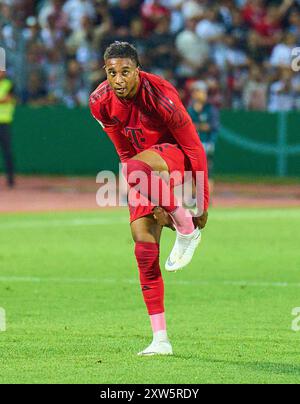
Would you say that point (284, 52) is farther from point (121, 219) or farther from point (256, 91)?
point (121, 219)

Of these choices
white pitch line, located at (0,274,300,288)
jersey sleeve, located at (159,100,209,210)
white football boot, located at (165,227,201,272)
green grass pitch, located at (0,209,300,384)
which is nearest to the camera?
green grass pitch, located at (0,209,300,384)

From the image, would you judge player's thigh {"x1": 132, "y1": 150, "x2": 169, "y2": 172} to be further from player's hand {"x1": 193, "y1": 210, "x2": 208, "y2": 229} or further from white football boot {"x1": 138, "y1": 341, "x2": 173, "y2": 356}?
white football boot {"x1": 138, "y1": 341, "x2": 173, "y2": 356}

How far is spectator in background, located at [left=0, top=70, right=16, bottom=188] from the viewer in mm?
25656

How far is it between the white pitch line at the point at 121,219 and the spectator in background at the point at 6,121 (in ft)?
18.1

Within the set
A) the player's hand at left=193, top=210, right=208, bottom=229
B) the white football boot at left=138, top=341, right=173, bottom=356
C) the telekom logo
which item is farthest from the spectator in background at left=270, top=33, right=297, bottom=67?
the white football boot at left=138, top=341, right=173, bottom=356

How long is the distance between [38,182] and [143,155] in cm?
1958

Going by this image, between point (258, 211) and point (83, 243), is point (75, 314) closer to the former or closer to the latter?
point (83, 243)

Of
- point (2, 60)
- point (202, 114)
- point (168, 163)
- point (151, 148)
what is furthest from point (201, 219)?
point (2, 60)

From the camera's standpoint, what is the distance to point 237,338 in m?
9.31

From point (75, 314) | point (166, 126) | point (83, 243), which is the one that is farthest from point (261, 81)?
point (166, 126)

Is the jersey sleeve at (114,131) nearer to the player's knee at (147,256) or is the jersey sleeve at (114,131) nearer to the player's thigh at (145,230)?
the player's thigh at (145,230)

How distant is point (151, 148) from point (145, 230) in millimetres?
596
